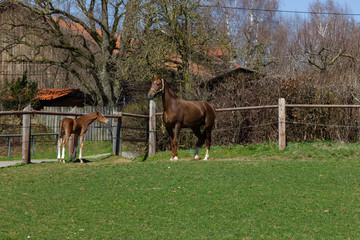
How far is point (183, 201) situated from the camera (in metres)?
7.94

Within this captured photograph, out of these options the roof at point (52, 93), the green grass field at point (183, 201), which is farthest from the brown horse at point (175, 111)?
the roof at point (52, 93)

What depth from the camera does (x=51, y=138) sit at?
2272 centimetres

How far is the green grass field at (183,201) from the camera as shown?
20.6 feet

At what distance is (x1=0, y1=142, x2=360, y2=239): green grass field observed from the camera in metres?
6.27

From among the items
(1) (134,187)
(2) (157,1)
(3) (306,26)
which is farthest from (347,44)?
(1) (134,187)

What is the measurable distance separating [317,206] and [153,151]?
8727 mm

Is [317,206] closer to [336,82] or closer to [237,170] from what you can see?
[237,170]

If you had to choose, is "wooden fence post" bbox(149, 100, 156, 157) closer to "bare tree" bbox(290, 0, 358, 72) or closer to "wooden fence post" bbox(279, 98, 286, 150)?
"wooden fence post" bbox(279, 98, 286, 150)

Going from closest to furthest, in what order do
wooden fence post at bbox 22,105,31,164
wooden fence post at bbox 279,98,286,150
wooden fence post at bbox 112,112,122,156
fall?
wooden fence post at bbox 22,105,31,164 < wooden fence post at bbox 279,98,286,150 < wooden fence post at bbox 112,112,122,156

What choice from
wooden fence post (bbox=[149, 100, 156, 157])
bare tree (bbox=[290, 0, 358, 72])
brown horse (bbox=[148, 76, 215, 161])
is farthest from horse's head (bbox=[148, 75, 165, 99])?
bare tree (bbox=[290, 0, 358, 72])

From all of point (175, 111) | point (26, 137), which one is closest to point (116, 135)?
point (175, 111)

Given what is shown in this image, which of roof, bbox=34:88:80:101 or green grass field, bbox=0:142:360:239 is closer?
green grass field, bbox=0:142:360:239

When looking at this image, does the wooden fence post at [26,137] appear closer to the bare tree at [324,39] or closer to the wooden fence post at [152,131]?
the wooden fence post at [152,131]

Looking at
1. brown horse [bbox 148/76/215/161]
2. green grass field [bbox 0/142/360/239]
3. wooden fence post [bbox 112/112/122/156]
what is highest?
brown horse [bbox 148/76/215/161]
